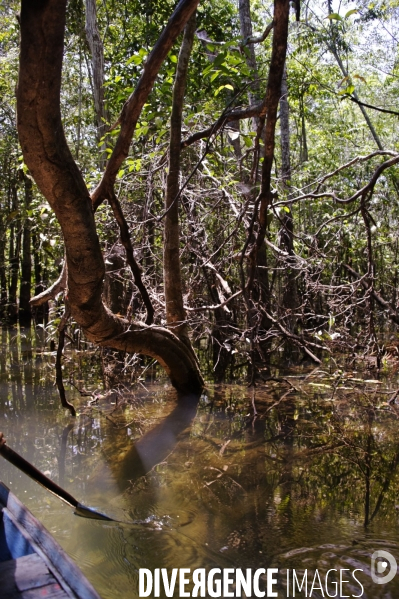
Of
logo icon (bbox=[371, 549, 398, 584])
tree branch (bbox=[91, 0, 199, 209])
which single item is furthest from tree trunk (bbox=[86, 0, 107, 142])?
logo icon (bbox=[371, 549, 398, 584])

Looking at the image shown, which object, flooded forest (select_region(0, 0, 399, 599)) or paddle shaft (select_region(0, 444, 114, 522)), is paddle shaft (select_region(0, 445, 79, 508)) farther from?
flooded forest (select_region(0, 0, 399, 599))

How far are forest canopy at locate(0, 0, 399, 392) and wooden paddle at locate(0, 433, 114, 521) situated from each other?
4.45ft

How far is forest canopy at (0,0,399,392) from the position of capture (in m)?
3.21

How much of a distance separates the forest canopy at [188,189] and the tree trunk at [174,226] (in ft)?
0.05

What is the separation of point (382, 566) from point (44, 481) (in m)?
1.93

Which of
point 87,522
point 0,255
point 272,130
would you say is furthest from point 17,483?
point 0,255

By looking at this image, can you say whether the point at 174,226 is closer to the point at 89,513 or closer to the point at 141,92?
the point at 141,92

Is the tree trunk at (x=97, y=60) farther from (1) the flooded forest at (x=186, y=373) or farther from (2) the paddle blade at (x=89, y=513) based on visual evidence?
(2) the paddle blade at (x=89, y=513)

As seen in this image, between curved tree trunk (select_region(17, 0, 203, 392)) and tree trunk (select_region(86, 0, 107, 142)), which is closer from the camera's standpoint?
curved tree trunk (select_region(17, 0, 203, 392))

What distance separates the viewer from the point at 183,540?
324 cm

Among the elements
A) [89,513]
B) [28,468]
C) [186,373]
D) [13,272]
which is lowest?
[89,513]

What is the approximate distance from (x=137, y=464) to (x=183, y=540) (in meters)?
1.40

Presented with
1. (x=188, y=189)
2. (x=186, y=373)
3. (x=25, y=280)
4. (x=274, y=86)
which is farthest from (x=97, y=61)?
(x=25, y=280)

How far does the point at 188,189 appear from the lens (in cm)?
680
